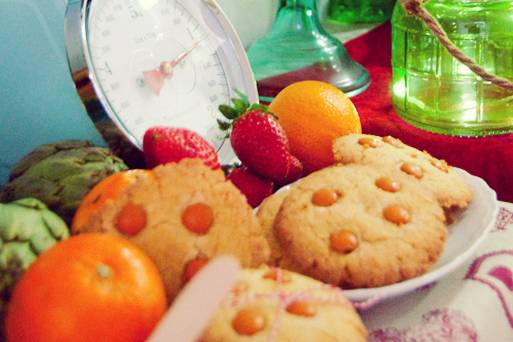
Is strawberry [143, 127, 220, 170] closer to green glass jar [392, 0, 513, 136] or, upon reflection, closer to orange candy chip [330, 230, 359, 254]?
orange candy chip [330, 230, 359, 254]

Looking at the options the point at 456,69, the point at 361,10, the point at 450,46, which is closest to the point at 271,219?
the point at 450,46

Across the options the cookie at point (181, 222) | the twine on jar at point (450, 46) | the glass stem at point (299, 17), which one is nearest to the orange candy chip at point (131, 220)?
the cookie at point (181, 222)

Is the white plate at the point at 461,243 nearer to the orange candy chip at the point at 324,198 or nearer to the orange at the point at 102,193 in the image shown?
the orange candy chip at the point at 324,198

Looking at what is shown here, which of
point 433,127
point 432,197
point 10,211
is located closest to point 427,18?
point 433,127

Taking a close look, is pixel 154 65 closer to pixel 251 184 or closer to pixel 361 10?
pixel 251 184

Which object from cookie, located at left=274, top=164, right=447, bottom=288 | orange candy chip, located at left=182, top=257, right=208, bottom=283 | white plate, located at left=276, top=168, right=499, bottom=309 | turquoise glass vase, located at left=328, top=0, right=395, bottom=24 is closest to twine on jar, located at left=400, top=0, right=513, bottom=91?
white plate, located at left=276, top=168, right=499, bottom=309
